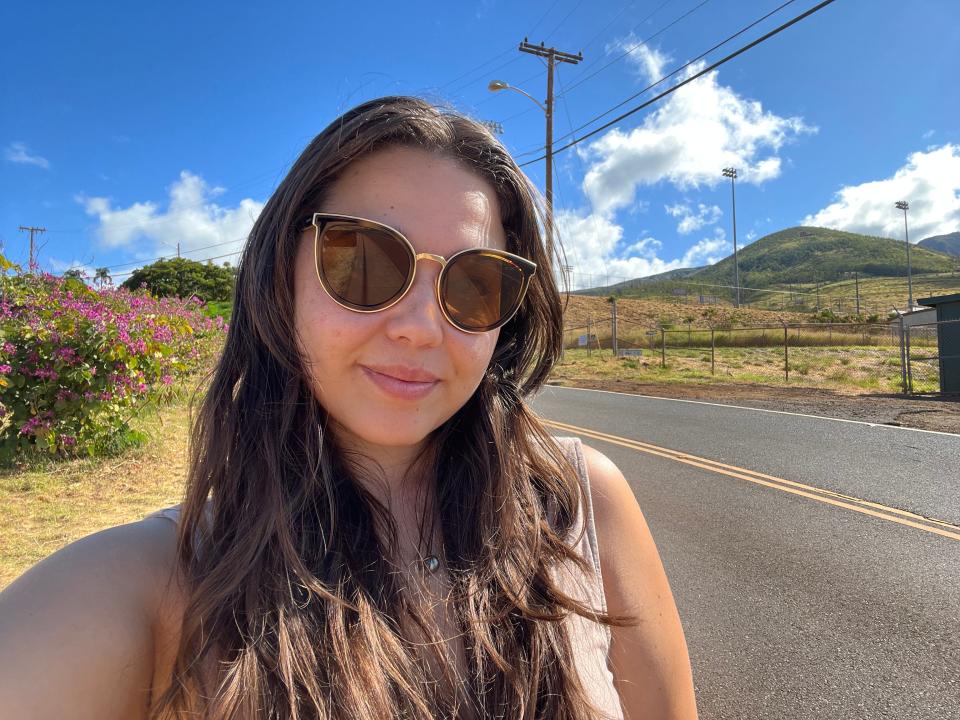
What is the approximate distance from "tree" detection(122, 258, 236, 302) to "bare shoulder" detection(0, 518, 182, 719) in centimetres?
3326

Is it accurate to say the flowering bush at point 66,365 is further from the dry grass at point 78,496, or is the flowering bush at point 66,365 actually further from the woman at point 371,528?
the woman at point 371,528

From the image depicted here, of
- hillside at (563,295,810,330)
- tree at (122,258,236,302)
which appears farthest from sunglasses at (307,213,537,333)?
hillside at (563,295,810,330)

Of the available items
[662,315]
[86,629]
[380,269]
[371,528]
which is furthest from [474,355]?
[662,315]

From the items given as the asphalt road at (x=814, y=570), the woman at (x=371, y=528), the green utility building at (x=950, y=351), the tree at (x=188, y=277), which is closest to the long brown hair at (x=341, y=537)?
the woman at (x=371, y=528)

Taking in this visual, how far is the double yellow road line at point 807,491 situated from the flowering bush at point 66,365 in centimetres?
436

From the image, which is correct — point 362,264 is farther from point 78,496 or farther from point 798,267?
point 798,267

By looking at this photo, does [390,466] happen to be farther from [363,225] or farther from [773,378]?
[773,378]

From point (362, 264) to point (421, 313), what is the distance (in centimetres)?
14

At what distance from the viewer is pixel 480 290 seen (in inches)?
44.4

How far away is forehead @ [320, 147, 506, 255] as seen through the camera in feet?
3.52

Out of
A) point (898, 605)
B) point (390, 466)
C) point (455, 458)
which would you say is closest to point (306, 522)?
point (390, 466)

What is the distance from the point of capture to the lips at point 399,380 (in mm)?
1023

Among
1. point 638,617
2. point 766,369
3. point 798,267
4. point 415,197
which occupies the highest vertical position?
point 798,267

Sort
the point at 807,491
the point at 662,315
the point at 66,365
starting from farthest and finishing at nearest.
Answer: the point at 662,315
the point at 807,491
the point at 66,365
